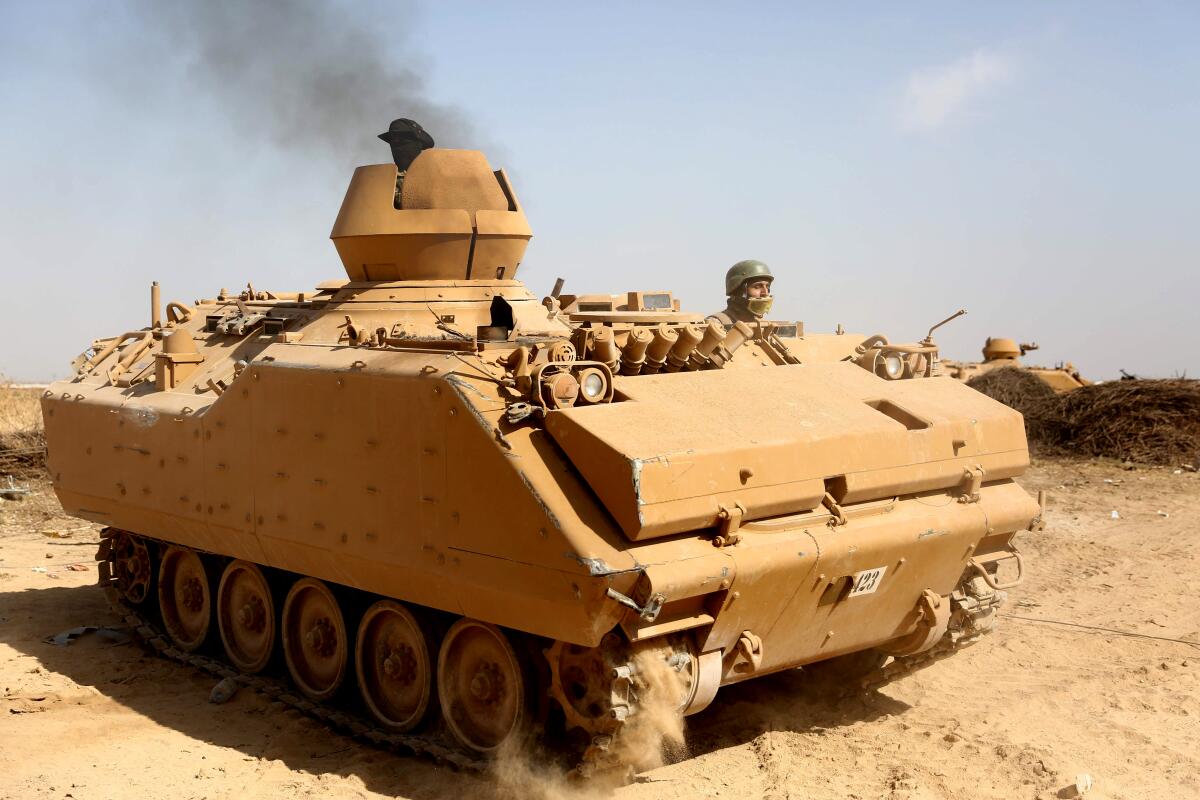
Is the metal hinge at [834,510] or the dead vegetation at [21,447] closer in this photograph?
the metal hinge at [834,510]

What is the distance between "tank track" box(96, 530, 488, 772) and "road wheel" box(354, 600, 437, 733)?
0.49 ft

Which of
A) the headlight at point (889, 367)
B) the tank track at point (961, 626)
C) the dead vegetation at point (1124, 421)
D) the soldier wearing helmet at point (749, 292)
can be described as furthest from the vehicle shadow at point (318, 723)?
the dead vegetation at point (1124, 421)

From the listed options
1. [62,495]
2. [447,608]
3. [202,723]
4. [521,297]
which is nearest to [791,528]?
[447,608]

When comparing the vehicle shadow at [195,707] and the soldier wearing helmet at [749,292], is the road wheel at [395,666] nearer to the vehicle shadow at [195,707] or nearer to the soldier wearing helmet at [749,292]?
the vehicle shadow at [195,707]

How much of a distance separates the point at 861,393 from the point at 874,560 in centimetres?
143

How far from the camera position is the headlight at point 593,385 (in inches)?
319

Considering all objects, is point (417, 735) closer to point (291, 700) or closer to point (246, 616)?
point (291, 700)

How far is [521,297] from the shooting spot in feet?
35.8

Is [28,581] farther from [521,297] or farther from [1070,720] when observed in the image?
[1070,720]

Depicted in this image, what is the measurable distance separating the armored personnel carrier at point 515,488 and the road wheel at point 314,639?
0.08 ft

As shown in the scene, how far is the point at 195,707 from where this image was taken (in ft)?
34.4

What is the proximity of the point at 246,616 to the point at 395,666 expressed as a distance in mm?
2166

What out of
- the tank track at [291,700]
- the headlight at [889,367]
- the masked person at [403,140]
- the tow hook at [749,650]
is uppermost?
the masked person at [403,140]

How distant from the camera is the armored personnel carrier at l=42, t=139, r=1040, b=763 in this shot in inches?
301
